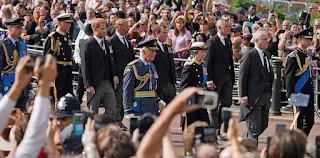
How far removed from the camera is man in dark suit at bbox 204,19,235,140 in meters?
16.4

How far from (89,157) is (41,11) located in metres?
15.0

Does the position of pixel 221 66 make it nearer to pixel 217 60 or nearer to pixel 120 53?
pixel 217 60

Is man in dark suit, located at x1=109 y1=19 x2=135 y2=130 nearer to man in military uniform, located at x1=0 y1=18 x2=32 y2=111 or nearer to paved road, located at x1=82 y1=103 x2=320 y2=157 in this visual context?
paved road, located at x1=82 y1=103 x2=320 y2=157

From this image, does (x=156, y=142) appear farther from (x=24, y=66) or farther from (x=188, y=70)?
(x=188, y=70)

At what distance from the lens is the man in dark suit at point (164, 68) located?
53.5 ft

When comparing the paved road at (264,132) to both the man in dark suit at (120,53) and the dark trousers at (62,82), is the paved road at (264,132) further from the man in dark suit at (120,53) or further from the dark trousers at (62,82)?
the dark trousers at (62,82)

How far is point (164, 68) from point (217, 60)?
0.78 m

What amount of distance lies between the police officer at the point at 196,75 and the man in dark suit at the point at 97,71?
3.64ft

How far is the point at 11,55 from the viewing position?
625 inches

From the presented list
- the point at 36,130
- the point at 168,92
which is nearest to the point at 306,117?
the point at 168,92

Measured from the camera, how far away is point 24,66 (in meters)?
7.45

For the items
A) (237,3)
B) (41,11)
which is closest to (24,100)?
(41,11)

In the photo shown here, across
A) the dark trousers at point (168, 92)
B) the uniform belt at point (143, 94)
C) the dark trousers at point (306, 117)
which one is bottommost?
the dark trousers at point (306, 117)

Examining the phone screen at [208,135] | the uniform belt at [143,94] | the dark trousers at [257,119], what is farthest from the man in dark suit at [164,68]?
the phone screen at [208,135]
